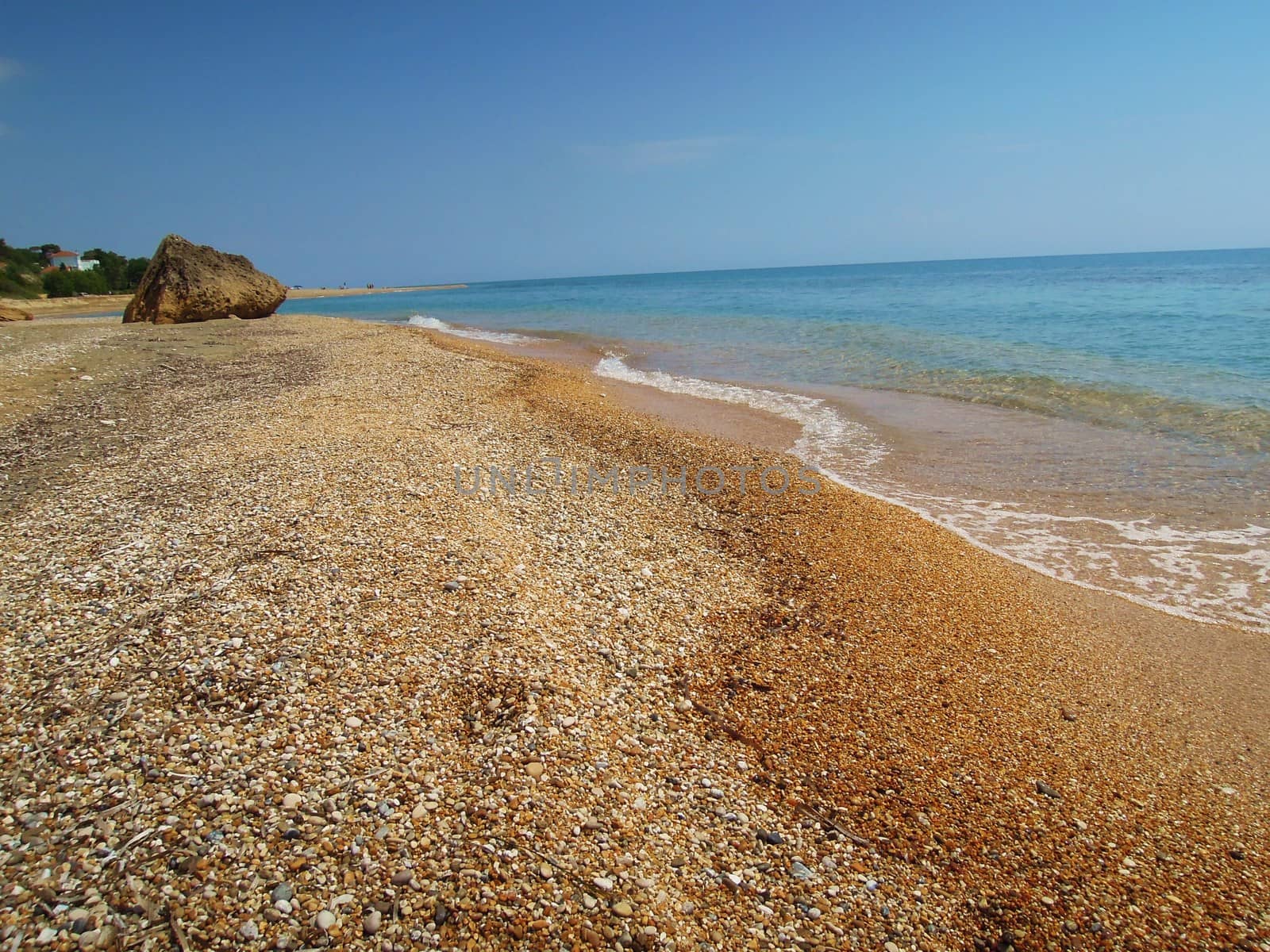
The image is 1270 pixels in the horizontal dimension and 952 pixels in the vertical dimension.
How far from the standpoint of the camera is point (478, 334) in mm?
30406

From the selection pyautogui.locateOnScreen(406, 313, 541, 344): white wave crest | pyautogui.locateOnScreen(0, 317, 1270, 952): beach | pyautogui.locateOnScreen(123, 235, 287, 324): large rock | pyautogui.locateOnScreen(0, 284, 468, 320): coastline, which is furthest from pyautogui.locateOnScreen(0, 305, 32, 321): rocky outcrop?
pyautogui.locateOnScreen(0, 317, 1270, 952): beach

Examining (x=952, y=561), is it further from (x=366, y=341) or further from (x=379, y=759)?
(x=366, y=341)

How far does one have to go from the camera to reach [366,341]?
19.3 meters

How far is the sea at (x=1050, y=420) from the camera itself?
7.07 metres

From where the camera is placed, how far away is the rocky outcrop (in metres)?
23.4

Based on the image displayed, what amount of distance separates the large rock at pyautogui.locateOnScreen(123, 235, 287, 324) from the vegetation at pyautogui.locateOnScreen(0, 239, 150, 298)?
22329mm

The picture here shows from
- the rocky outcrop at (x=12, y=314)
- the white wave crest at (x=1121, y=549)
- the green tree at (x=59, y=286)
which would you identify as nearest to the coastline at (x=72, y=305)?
the green tree at (x=59, y=286)

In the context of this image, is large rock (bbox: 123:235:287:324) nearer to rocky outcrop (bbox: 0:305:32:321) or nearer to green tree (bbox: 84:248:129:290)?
rocky outcrop (bbox: 0:305:32:321)

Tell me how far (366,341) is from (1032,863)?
19.8 metres

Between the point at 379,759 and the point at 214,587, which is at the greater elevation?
the point at 214,587

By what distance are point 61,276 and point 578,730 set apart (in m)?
59.7

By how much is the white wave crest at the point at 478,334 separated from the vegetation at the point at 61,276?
64.4 feet

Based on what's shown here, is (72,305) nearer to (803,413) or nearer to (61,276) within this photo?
(61,276)

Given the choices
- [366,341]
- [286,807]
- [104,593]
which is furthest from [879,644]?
[366,341]
